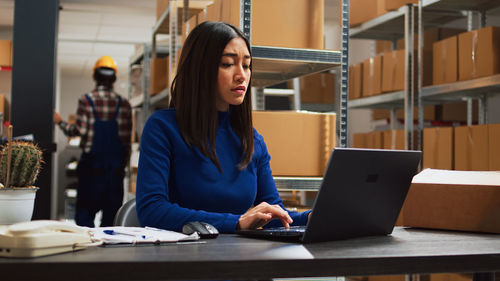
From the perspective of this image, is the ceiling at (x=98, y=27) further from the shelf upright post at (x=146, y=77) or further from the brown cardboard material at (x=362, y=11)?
the brown cardboard material at (x=362, y=11)

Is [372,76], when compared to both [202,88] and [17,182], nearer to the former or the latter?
[202,88]

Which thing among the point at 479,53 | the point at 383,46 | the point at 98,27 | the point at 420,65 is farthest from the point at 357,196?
the point at 98,27

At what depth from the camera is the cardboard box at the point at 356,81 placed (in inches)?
159

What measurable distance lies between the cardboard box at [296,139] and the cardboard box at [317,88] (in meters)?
2.65

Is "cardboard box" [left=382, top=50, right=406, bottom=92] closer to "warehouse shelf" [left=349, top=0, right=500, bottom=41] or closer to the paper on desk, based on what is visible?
"warehouse shelf" [left=349, top=0, right=500, bottom=41]

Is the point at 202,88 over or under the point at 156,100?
under

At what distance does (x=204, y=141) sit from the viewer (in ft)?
5.04

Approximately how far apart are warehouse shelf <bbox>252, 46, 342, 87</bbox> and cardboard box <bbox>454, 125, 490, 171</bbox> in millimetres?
950

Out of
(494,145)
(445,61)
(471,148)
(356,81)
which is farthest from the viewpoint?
(356,81)

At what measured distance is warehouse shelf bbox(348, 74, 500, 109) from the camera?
2.91 metres

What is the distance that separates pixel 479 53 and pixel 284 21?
1264mm

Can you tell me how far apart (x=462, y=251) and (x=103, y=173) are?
11.6 feet

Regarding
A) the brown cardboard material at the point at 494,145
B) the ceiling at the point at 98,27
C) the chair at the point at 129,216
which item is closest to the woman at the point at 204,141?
the chair at the point at 129,216

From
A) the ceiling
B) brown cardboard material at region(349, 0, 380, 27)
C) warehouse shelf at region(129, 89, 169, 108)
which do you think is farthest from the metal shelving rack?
the ceiling
